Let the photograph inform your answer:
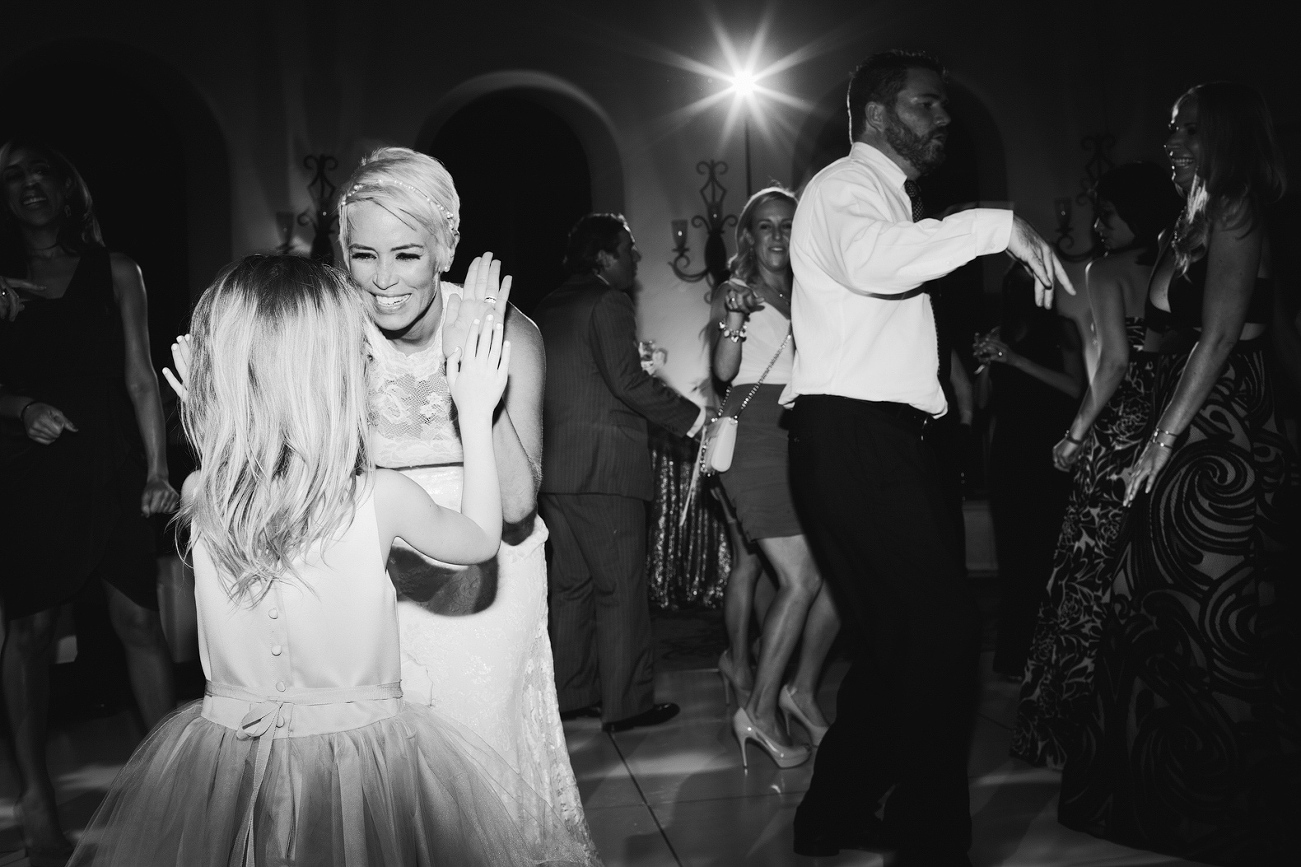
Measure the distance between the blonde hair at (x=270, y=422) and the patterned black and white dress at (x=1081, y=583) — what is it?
7.65ft

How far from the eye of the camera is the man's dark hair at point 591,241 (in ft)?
13.4

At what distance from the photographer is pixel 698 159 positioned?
730 centimetres

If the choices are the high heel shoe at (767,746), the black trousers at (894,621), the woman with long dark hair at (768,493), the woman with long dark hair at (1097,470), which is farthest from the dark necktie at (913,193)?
the high heel shoe at (767,746)

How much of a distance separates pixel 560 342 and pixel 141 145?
4.35m

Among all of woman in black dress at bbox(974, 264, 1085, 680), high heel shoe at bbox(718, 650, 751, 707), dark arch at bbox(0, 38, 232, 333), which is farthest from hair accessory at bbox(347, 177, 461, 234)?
dark arch at bbox(0, 38, 232, 333)

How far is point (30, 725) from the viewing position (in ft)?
8.95

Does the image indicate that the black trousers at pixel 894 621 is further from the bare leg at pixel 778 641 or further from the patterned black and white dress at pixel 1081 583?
the patterned black and white dress at pixel 1081 583

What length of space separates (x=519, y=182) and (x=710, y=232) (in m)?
1.37

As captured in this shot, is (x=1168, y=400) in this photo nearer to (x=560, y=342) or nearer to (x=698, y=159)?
(x=560, y=342)

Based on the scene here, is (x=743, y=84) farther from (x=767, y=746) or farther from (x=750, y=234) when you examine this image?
(x=767, y=746)

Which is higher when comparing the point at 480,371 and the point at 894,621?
the point at 480,371

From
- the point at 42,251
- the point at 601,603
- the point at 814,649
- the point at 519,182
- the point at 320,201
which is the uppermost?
the point at 519,182

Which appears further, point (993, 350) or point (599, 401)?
point (993, 350)

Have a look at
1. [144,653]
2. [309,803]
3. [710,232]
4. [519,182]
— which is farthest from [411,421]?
[519,182]
